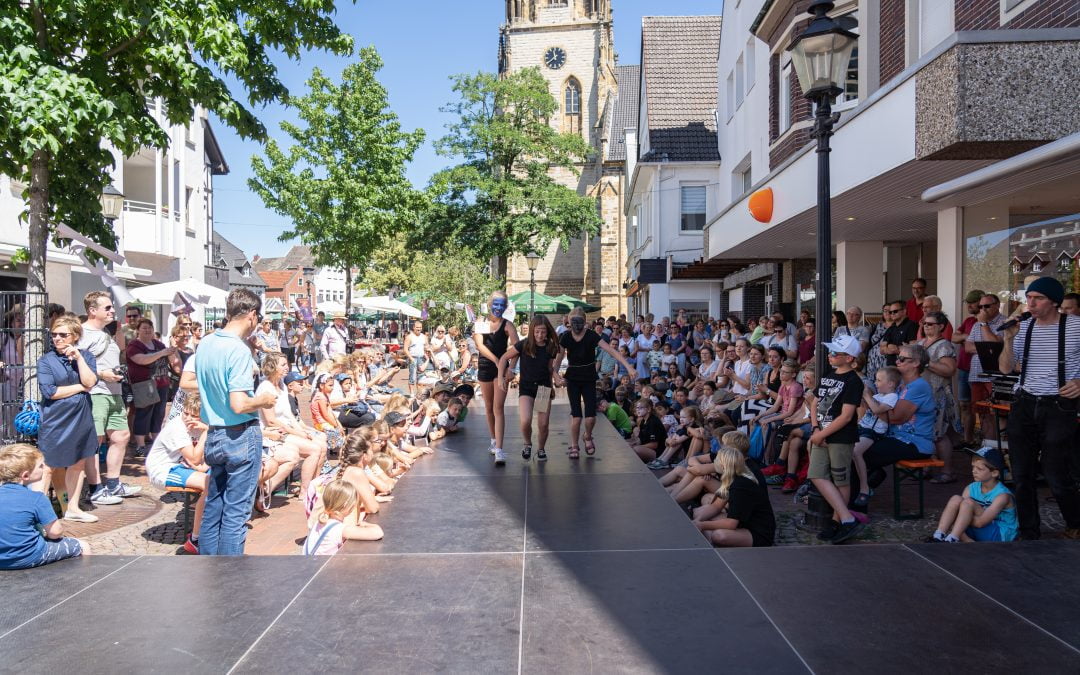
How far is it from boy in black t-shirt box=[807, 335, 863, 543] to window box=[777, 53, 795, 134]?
10467 mm

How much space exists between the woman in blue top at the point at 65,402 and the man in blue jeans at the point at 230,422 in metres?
2.26

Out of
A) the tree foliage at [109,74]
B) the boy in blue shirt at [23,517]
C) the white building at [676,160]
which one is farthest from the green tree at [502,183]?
the boy in blue shirt at [23,517]

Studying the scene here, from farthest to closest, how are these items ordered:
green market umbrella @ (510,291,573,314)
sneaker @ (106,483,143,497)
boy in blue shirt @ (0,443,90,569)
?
green market umbrella @ (510,291,573,314), sneaker @ (106,483,143,497), boy in blue shirt @ (0,443,90,569)

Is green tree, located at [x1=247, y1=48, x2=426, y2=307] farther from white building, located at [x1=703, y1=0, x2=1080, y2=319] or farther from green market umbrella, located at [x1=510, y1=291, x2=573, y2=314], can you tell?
white building, located at [x1=703, y1=0, x2=1080, y2=319]

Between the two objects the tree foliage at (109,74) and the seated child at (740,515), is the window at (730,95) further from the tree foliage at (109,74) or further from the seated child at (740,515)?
the seated child at (740,515)

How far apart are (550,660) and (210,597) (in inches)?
76.9

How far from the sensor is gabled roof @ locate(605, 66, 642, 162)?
175 feet

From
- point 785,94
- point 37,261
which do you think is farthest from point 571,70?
point 37,261

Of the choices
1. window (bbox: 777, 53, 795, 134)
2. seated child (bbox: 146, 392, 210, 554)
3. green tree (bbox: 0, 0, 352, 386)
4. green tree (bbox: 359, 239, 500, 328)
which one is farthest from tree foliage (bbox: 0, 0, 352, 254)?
green tree (bbox: 359, 239, 500, 328)

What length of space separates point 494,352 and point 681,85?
85.7 ft

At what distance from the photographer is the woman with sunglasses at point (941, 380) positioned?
7.88 meters

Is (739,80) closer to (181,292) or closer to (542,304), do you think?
(181,292)

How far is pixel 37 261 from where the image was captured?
8.36 metres

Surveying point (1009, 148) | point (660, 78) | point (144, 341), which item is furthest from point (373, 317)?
point (1009, 148)
